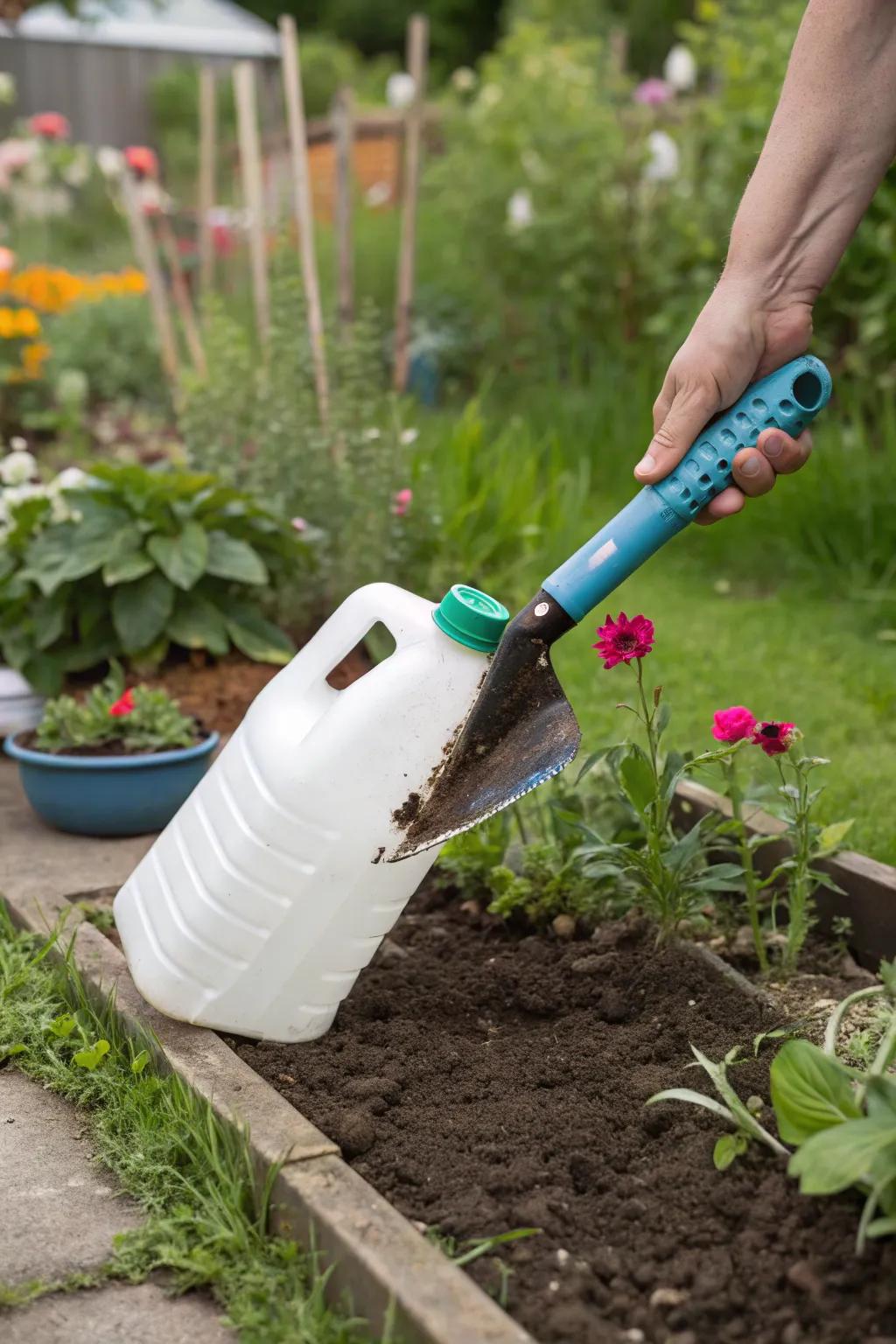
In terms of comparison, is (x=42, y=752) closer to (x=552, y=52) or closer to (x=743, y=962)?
(x=743, y=962)

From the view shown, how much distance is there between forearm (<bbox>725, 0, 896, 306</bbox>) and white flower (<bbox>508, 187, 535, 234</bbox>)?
4.48 m

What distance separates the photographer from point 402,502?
3549mm

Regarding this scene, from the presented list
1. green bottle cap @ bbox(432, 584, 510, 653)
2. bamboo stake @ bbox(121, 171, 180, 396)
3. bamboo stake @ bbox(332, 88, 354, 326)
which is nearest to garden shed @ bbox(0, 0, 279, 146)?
bamboo stake @ bbox(332, 88, 354, 326)

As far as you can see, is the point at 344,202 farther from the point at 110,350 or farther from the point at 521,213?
the point at 110,350

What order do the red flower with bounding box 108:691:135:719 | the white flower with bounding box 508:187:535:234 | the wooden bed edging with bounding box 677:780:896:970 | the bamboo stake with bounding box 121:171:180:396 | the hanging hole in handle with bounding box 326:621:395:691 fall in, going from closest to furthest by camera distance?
1. the wooden bed edging with bounding box 677:780:896:970
2. the red flower with bounding box 108:691:135:719
3. the hanging hole in handle with bounding box 326:621:395:691
4. the bamboo stake with bounding box 121:171:180:396
5. the white flower with bounding box 508:187:535:234

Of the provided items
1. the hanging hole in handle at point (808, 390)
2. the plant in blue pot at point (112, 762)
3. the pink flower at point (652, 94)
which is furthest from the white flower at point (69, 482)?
the pink flower at point (652, 94)

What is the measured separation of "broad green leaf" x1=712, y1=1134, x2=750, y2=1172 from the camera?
1516mm

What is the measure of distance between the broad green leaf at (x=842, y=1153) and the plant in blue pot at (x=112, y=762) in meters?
1.65

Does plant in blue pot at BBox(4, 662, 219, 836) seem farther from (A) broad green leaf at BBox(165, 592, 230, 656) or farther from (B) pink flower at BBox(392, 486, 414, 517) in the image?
(B) pink flower at BBox(392, 486, 414, 517)

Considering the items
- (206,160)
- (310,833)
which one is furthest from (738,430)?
(206,160)

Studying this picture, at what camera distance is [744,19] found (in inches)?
240

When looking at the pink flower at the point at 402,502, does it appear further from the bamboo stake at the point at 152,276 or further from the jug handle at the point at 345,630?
the bamboo stake at the point at 152,276

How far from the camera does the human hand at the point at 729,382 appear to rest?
174cm

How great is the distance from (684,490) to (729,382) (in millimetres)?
156
